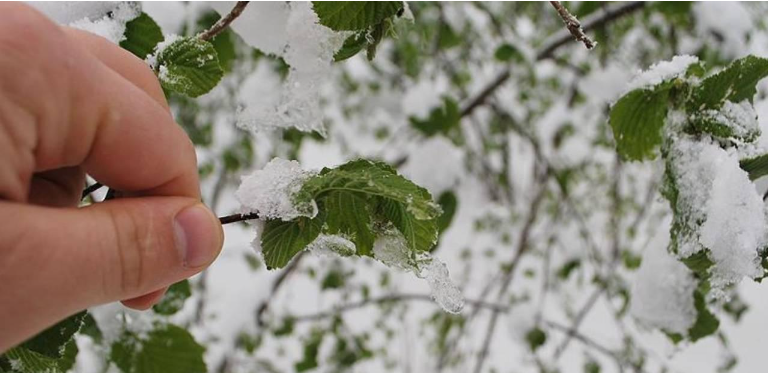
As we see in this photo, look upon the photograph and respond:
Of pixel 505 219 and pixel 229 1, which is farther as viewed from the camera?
pixel 505 219

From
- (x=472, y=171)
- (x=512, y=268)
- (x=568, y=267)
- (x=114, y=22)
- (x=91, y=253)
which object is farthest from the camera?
(x=472, y=171)

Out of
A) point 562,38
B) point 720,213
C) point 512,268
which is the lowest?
point 720,213

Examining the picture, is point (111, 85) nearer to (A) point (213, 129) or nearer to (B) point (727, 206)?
(B) point (727, 206)

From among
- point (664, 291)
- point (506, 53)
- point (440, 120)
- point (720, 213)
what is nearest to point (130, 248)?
point (720, 213)

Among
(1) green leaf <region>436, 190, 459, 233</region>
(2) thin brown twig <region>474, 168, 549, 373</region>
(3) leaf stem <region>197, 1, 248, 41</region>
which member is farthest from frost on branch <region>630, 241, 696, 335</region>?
(2) thin brown twig <region>474, 168, 549, 373</region>

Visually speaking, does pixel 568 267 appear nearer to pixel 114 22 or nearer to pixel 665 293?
pixel 665 293

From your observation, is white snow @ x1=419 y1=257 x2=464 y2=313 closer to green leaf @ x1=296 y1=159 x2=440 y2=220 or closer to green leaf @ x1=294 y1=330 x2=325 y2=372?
green leaf @ x1=296 y1=159 x2=440 y2=220

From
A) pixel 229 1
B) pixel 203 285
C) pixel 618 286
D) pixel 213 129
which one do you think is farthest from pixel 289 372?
pixel 229 1
